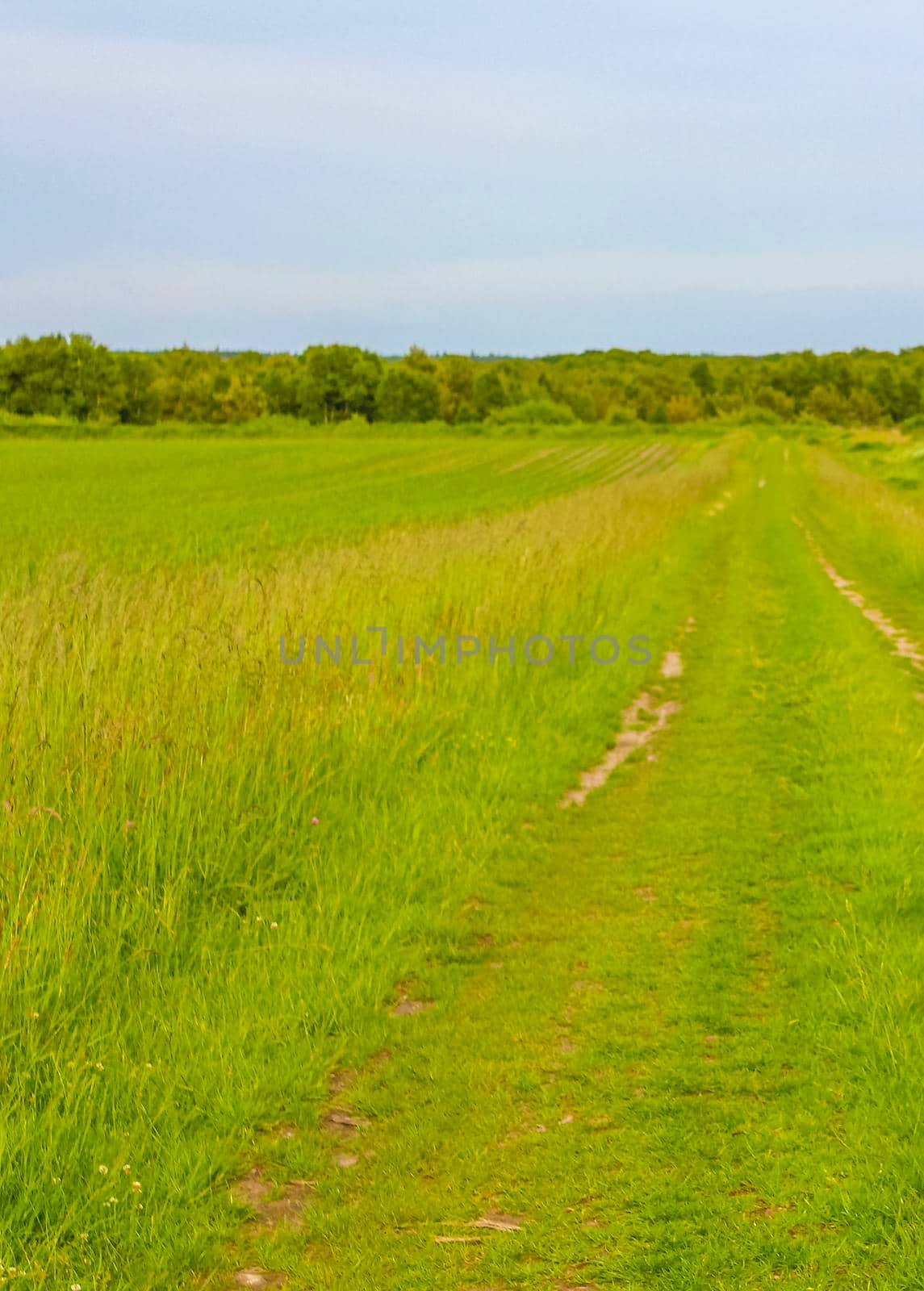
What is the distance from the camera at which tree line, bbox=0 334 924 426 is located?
310ft

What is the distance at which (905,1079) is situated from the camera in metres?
4.34

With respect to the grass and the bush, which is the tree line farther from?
the grass

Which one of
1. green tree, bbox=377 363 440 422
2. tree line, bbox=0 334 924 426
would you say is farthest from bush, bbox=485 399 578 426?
green tree, bbox=377 363 440 422

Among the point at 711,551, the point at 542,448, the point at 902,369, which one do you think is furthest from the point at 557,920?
the point at 902,369

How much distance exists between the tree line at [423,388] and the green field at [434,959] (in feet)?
276

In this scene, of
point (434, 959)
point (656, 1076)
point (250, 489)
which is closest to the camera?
point (656, 1076)

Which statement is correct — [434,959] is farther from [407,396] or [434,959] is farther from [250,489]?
[407,396]

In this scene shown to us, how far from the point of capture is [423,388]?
123938 millimetres

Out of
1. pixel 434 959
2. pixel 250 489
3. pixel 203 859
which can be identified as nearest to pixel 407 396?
pixel 250 489

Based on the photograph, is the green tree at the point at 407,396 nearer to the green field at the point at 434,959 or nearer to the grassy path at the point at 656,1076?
the green field at the point at 434,959

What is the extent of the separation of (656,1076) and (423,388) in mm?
123127

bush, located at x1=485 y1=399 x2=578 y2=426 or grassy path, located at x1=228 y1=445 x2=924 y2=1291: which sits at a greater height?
bush, located at x1=485 y1=399 x2=578 y2=426

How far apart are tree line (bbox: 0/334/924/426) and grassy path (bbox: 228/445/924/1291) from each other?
3411 inches

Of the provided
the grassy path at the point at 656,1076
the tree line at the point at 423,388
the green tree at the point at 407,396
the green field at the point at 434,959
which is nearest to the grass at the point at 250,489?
the green field at the point at 434,959
